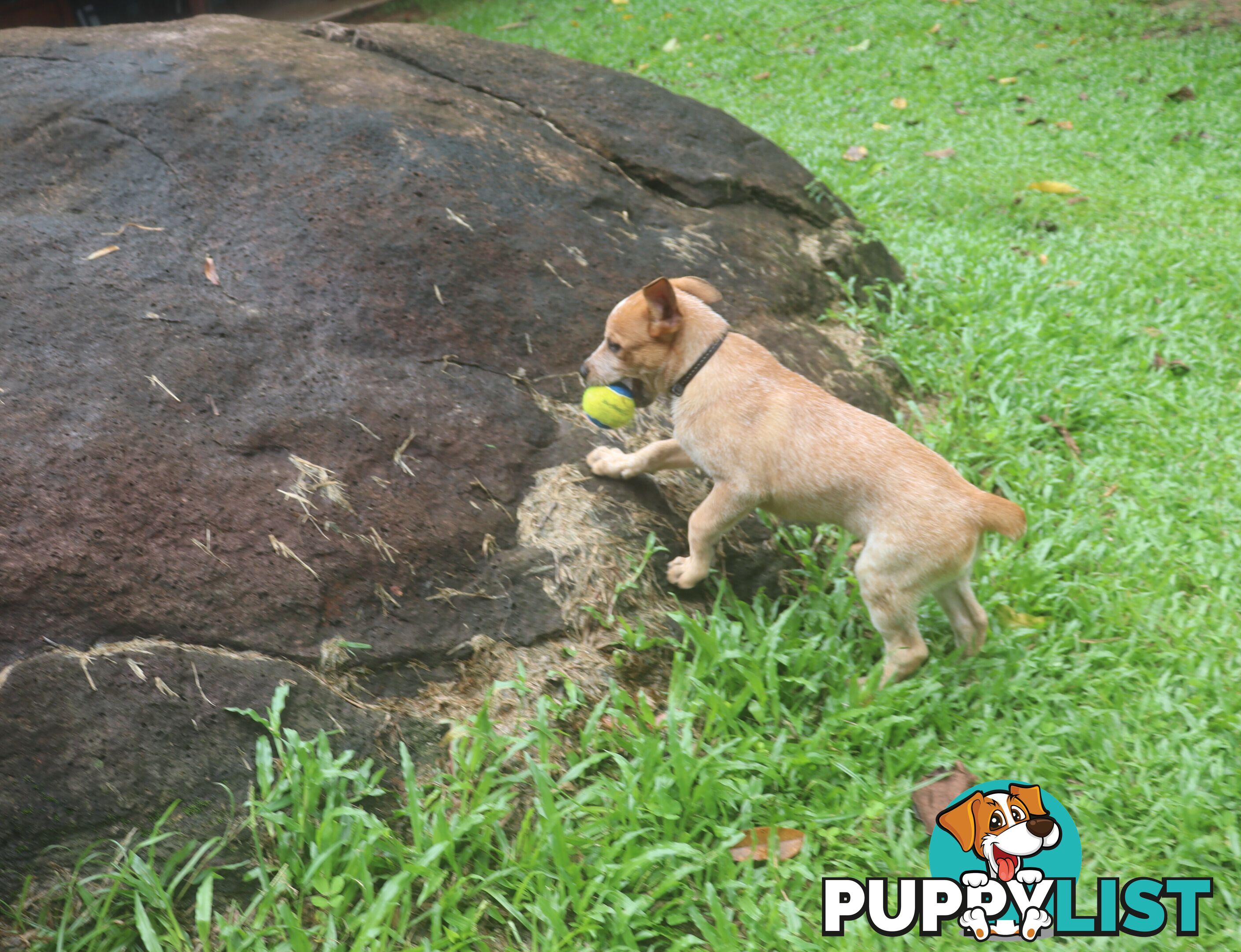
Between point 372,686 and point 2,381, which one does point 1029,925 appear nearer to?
point 372,686

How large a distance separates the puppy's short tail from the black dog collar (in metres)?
1.30

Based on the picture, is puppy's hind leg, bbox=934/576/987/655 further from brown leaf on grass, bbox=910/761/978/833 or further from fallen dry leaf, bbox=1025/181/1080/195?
fallen dry leaf, bbox=1025/181/1080/195

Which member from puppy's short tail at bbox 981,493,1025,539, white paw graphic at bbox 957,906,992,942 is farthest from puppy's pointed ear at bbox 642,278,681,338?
white paw graphic at bbox 957,906,992,942

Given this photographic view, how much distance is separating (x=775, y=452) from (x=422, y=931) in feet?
7.40

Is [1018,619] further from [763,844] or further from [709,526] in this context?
[763,844]

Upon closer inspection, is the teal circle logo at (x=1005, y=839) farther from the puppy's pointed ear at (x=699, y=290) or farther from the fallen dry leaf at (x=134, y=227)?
the fallen dry leaf at (x=134, y=227)

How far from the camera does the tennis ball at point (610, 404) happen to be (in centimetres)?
404

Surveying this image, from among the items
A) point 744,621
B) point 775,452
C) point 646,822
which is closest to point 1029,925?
point 646,822

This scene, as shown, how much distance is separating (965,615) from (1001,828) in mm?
1024

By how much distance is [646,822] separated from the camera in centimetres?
323

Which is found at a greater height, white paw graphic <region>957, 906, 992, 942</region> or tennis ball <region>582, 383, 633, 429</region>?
tennis ball <region>582, 383, 633, 429</region>

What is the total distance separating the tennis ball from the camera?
4.04 m

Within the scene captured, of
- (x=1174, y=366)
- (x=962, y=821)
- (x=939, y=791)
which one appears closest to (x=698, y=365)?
(x=939, y=791)

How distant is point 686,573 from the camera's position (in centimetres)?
403
